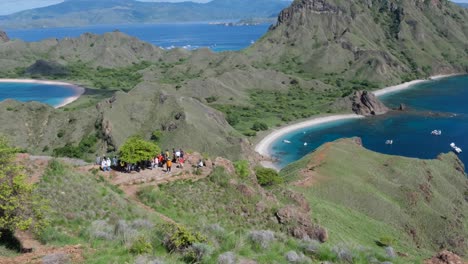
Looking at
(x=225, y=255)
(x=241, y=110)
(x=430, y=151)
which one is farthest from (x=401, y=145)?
(x=225, y=255)

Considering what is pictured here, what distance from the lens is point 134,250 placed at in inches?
919

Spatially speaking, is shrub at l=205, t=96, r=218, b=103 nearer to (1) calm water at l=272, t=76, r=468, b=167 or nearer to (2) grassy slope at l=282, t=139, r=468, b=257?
(1) calm water at l=272, t=76, r=468, b=167

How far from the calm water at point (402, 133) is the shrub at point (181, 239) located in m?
85.5

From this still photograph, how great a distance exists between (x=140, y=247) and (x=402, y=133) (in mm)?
131325

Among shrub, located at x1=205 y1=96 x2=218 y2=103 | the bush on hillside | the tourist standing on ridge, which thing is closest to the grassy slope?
the tourist standing on ridge

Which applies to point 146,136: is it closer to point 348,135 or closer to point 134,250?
point 348,135

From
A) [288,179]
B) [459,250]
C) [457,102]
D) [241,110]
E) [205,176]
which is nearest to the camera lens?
[205,176]

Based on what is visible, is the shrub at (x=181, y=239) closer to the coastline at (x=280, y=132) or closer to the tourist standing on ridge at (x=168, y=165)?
the tourist standing on ridge at (x=168, y=165)

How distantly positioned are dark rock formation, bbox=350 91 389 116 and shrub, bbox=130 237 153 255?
5921 inches

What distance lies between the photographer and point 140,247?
76.1ft

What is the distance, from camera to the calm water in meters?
122

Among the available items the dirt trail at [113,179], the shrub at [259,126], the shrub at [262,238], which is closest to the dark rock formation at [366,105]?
the shrub at [259,126]

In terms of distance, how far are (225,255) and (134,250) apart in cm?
496

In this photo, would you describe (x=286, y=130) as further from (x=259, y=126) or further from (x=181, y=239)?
(x=181, y=239)
